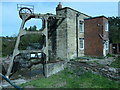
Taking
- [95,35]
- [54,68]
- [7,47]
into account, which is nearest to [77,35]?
[95,35]

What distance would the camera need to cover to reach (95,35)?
22422 millimetres

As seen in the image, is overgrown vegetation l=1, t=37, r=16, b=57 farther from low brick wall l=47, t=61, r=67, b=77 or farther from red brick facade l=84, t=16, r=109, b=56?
low brick wall l=47, t=61, r=67, b=77

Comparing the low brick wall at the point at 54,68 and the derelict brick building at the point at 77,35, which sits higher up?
the derelict brick building at the point at 77,35

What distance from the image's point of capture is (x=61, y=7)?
68.7ft

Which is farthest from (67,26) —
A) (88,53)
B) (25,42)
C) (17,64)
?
(25,42)

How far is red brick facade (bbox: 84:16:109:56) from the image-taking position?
21.8 metres

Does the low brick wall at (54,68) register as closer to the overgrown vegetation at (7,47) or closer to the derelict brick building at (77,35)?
the derelict brick building at (77,35)

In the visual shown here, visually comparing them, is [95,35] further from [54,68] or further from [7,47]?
[7,47]

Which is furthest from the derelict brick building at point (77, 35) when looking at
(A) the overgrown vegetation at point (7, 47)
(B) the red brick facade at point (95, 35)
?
(A) the overgrown vegetation at point (7, 47)

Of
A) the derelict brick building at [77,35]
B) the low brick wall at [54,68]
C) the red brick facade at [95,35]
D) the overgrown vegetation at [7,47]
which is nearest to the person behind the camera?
the low brick wall at [54,68]

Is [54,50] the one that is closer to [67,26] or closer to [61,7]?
[67,26]

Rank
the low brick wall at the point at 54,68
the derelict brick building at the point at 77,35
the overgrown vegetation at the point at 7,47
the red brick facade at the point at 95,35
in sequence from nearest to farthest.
→ the low brick wall at the point at 54,68, the derelict brick building at the point at 77,35, the red brick facade at the point at 95,35, the overgrown vegetation at the point at 7,47

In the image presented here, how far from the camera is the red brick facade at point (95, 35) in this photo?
71.4 feet

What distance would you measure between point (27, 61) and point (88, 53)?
35.5 feet
